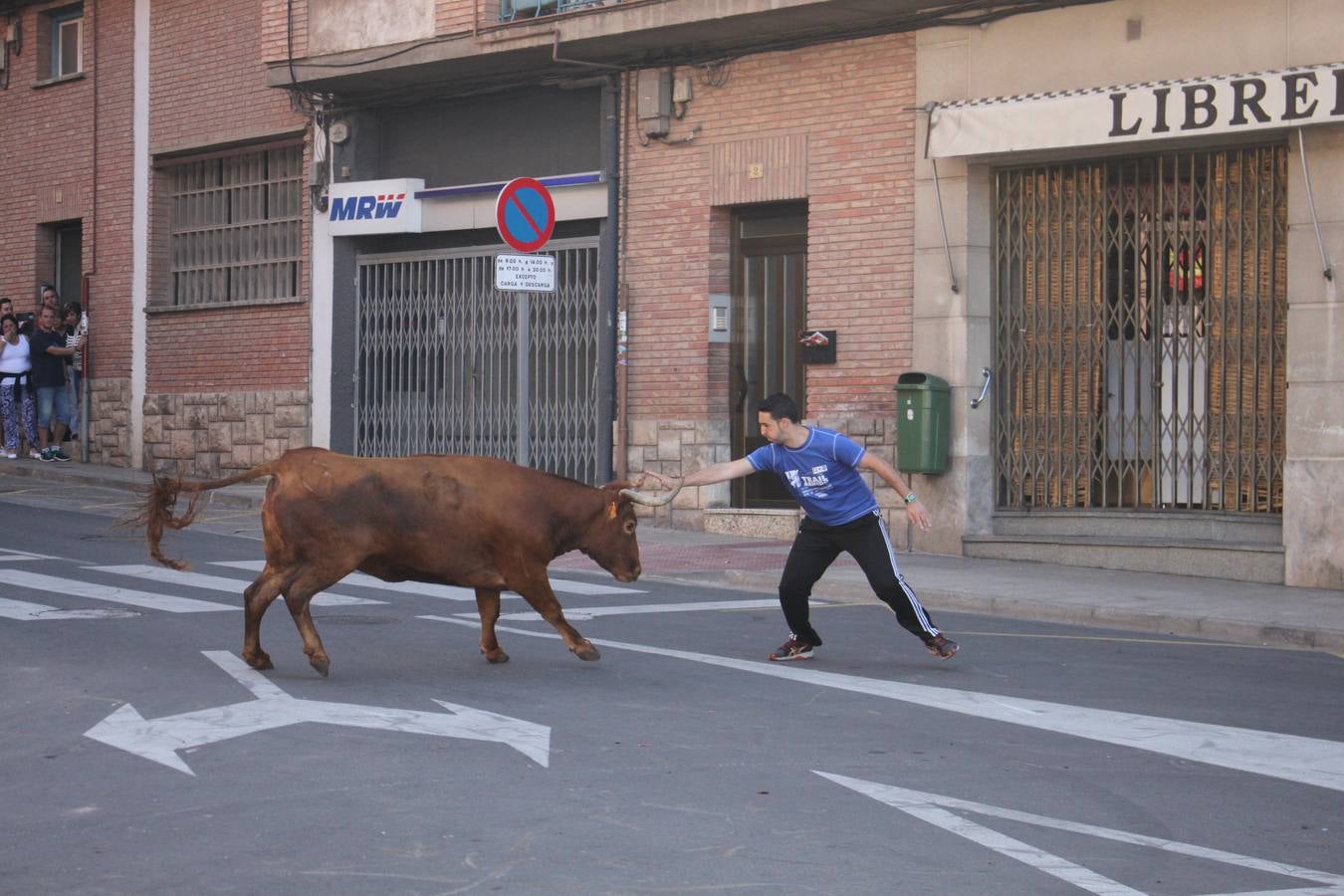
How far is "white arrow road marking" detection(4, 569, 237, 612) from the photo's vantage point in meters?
11.2

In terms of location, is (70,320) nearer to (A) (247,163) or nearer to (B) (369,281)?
(A) (247,163)

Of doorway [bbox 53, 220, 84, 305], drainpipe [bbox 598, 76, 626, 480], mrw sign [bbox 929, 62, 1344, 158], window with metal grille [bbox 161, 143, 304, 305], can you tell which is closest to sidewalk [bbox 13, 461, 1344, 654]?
drainpipe [bbox 598, 76, 626, 480]

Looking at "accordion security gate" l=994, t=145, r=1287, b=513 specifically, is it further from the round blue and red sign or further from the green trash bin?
the round blue and red sign

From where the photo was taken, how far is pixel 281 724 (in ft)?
24.5

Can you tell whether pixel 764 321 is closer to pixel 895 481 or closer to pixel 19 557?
pixel 19 557

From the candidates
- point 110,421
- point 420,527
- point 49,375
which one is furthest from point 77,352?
point 420,527

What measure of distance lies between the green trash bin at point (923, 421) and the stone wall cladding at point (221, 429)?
794 cm

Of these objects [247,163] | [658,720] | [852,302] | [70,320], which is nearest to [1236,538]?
[852,302]

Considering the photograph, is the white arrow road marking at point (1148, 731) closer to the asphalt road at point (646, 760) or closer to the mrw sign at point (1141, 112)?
the asphalt road at point (646, 760)

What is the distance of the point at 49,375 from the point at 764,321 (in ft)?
31.9

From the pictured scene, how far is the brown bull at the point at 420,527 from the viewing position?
8.77 meters

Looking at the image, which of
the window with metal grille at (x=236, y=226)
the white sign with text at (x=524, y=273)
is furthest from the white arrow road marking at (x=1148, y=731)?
the window with metal grille at (x=236, y=226)

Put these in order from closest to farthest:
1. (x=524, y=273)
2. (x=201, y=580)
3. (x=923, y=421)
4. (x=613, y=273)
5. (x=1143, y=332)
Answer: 1. (x=201, y=580)
2. (x=524, y=273)
3. (x=1143, y=332)
4. (x=923, y=421)
5. (x=613, y=273)

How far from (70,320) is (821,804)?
1933 centimetres
